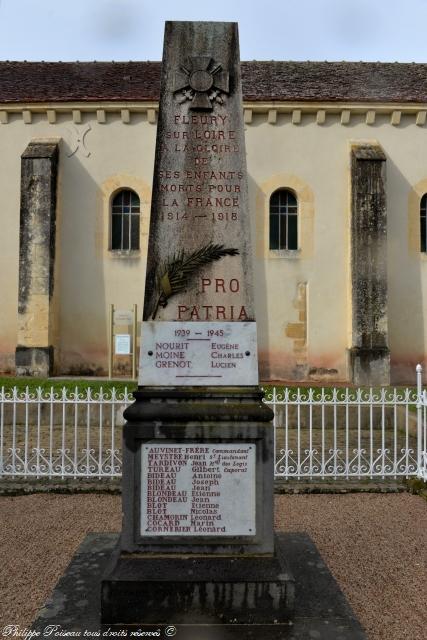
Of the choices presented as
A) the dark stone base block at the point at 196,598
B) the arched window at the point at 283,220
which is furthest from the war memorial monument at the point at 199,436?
the arched window at the point at 283,220

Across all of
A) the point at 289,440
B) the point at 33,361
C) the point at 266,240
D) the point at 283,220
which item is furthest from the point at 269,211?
the point at 289,440

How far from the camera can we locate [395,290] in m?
16.7

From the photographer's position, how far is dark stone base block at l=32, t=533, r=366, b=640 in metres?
3.41

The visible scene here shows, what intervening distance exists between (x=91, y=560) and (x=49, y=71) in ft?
57.1

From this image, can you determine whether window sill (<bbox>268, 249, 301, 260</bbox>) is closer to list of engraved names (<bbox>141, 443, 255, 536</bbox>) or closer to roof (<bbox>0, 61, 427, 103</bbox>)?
roof (<bbox>0, 61, 427, 103</bbox>)

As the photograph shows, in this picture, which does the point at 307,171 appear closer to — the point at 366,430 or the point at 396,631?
the point at 366,430

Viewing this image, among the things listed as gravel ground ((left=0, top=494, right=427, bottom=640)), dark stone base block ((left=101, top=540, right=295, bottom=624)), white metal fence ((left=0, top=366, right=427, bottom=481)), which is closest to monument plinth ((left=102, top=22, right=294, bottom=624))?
dark stone base block ((left=101, top=540, right=295, bottom=624))

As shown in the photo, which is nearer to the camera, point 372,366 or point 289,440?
point 289,440

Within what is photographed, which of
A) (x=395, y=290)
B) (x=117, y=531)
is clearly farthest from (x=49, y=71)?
(x=117, y=531)

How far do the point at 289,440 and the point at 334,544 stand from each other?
445 centimetres

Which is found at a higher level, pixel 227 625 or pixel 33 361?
pixel 33 361

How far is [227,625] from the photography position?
3484 millimetres

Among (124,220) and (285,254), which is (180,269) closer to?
(285,254)

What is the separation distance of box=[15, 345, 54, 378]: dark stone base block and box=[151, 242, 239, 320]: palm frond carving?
40.7 ft
